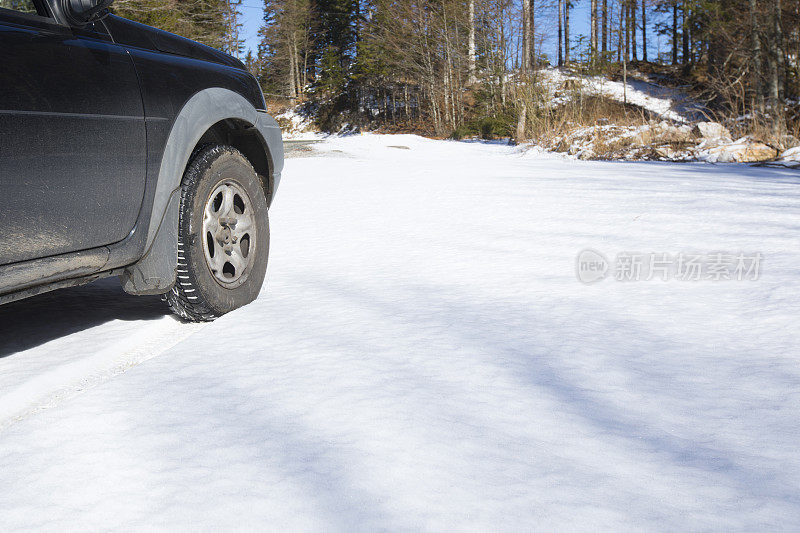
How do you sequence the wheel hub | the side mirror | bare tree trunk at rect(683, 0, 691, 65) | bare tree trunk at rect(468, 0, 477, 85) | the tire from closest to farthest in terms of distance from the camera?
the side mirror, the tire, the wheel hub, bare tree trunk at rect(468, 0, 477, 85), bare tree trunk at rect(683, 0, 691, 65)

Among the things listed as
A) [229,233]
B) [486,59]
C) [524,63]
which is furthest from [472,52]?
[229,233]

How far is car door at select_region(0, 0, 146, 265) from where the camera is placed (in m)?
1.77

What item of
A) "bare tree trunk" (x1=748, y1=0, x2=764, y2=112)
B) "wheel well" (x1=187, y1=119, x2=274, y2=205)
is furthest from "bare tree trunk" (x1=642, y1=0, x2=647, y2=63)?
"wheel well" (x1=187, y1=119, x2=274, y2=205)

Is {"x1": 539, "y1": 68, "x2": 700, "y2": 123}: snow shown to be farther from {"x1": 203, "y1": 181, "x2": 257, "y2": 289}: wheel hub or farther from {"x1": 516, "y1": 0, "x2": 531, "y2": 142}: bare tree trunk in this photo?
{"x1": 203, "y1": 181, "x2": 257, "y2": 289}: wheel hub

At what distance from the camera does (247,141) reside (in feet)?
10.6

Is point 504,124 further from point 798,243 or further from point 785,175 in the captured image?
point 798,243

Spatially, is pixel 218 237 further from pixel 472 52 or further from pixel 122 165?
pixel 472 52

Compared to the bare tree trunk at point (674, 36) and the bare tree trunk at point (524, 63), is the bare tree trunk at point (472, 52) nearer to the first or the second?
the bare tree trunk at point (524, 63)

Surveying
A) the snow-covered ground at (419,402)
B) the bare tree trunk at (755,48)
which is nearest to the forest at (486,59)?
the bare tree trunk at (755,48)

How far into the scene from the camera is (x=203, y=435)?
1.61 metres

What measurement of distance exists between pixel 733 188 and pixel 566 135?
695cm

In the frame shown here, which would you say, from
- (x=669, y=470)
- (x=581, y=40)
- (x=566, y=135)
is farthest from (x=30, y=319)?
(x=581, y=40)

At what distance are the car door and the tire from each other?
0.27 m

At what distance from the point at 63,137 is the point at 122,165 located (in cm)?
26
